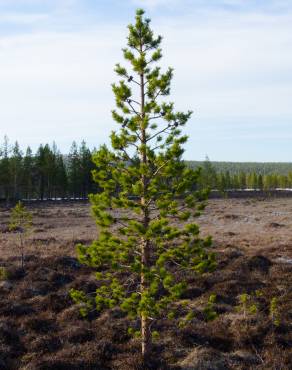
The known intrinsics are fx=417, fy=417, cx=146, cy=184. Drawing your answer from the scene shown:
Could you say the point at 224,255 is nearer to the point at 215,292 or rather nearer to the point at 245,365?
the point at 215,292

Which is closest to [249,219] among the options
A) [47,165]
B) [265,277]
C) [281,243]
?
[281,243]

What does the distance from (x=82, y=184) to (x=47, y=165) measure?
34.1ft

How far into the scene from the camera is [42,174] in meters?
89.5

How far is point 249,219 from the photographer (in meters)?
51.1

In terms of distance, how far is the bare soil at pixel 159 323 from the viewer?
1479 cm

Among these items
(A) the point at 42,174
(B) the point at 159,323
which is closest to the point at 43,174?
(A) the point at 42,174

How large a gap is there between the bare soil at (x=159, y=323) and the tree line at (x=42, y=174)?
56708 millimetres

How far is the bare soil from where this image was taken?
14.8 m

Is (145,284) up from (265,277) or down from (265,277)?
up

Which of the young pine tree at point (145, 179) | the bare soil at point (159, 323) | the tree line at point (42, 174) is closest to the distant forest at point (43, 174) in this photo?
the tree line at point (42, 174)

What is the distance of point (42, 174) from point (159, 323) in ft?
247

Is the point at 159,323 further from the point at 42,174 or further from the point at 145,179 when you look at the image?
the point at 42,174

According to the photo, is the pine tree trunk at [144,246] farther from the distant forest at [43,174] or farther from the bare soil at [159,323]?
the distant forest at [43,174]

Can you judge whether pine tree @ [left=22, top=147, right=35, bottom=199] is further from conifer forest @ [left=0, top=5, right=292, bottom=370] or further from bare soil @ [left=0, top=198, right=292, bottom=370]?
conifer forest @ [left=0, top=5, right=292, bottom=370]
